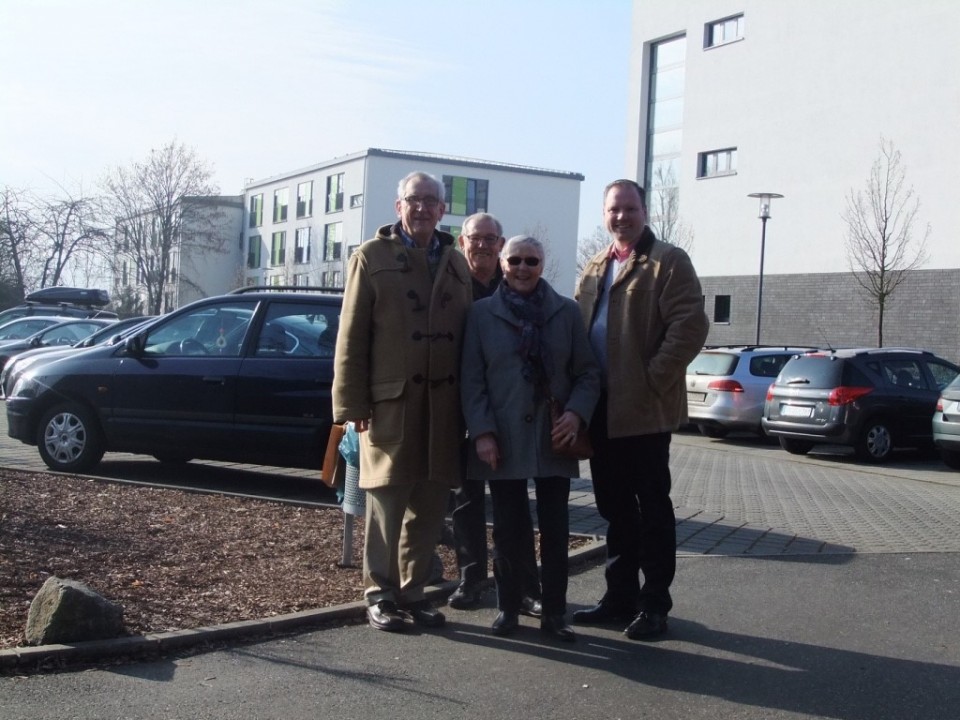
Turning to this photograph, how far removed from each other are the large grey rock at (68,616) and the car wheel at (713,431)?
15.3 m

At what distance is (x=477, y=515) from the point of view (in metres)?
6.43

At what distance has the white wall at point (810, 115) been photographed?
1215 inches

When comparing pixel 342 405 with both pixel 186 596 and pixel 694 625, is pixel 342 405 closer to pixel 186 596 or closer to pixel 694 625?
pixel 186 596

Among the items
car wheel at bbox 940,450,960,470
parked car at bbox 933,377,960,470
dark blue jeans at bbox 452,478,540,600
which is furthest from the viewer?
car wheel at bbox 940,450,960,470

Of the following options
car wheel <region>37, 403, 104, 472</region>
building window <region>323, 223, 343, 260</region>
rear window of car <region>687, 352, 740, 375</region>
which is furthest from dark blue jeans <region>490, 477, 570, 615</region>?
building window <region>323, 223, 343, 260</region>

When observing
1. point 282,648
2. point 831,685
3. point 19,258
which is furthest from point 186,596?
point 19,258

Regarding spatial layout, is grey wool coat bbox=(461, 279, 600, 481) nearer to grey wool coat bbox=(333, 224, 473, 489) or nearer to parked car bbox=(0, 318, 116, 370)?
grey wool coat bbox=(333, 224, 473, 489)

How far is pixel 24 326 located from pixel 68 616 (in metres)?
22.2

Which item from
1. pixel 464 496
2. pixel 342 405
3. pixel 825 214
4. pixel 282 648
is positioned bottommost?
pixel 282 648

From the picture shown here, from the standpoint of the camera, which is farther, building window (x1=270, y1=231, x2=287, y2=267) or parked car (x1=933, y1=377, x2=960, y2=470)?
building window (x1=270, y1=231, x2=287, y2=267)

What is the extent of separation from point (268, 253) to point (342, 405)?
73.2 meters

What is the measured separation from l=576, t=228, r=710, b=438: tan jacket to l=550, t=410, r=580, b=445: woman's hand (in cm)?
23

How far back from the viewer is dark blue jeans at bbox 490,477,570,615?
555 cm

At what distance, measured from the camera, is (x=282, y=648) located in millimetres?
5336
